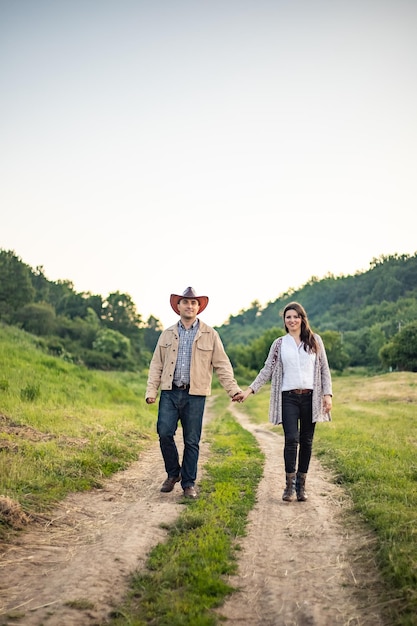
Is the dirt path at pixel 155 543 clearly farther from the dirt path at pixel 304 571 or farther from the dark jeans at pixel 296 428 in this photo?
the dark jeans at pixel 296 428

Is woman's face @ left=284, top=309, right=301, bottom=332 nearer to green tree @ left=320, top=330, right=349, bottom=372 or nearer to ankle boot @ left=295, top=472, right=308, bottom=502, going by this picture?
ankle boot @ left=295, top=472, right=308, bottom=502

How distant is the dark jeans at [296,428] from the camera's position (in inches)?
271

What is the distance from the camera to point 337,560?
444cm

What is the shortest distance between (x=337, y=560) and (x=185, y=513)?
2.00 meters

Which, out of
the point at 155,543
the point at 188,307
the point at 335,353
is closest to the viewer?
the point at 155,543

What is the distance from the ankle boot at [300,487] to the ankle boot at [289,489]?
0.21ft

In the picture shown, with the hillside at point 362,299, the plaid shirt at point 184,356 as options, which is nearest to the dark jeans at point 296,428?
the plaid shirt at point 184,356

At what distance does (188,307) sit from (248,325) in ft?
632

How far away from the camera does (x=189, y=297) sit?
7.33 metres

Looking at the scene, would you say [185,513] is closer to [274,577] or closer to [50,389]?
[274,577]

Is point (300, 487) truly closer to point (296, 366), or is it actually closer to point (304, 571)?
point (296, 366)

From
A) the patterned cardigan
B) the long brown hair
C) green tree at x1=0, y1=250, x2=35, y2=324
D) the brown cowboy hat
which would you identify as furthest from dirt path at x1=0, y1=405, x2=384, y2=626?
green tree at x1=0, y1=250, x2=35, y2=324

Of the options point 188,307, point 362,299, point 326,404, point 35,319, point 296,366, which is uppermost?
point 362,299

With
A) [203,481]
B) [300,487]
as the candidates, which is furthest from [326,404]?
[203,481]
